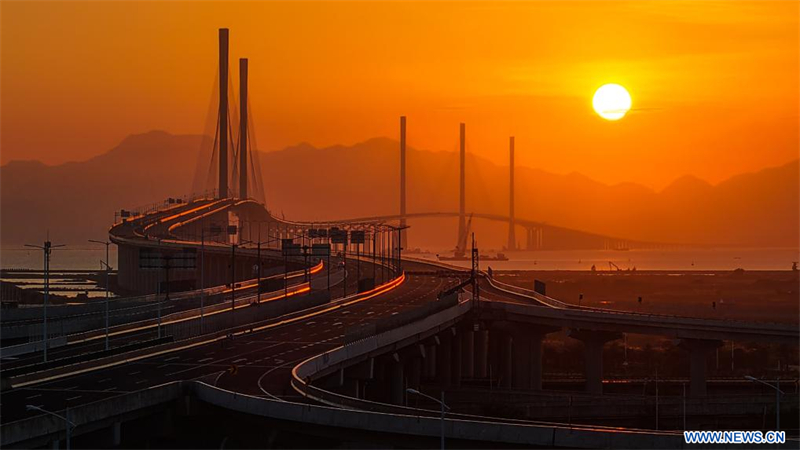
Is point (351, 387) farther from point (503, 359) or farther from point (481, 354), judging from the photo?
point (481, 354)

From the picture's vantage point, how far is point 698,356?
10212 centimetres

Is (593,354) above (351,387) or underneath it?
underneath

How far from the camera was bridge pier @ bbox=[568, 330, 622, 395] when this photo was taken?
104 m

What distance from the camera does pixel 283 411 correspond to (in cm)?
5091

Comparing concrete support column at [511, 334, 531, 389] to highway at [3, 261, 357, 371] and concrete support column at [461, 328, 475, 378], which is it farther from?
highway at [3, 261, 357, 371]

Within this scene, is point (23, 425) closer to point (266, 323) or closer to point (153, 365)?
point (153, 365)

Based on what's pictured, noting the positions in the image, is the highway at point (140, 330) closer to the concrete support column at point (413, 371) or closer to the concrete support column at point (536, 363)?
the concrete support column at point (413, 371)

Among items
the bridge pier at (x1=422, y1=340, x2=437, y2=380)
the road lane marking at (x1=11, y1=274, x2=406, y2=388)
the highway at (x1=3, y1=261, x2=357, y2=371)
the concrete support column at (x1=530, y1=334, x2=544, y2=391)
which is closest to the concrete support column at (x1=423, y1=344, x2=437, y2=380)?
the bridge pier at (x1=422, y1=340, x2=437, y2=380)

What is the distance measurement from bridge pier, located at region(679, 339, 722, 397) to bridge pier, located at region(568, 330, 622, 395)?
7.38 m

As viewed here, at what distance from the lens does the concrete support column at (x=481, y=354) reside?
424 feet

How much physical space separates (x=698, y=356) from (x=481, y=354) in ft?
104

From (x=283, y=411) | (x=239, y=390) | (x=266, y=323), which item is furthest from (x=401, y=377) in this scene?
(x=283, y=411)

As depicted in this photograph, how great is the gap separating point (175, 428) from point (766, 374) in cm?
8239

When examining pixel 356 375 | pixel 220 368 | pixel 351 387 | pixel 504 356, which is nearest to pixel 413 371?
pixel 356 375
